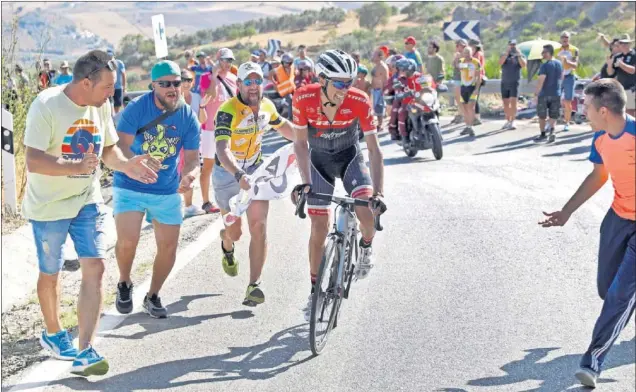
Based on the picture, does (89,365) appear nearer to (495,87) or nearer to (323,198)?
(323,198)

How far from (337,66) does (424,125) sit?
9.99 m

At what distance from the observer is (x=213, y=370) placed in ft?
23.4

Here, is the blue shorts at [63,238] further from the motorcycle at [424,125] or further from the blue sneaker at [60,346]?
the motorcycle at [424,125]

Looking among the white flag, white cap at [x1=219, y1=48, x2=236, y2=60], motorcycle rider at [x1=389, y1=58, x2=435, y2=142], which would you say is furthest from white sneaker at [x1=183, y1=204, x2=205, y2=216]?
motorcycle rider at [x1=389, y1=58, x2=435, y2=142]

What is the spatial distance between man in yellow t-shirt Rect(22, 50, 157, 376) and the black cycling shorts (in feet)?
5.47

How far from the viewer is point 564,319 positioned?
8227mm

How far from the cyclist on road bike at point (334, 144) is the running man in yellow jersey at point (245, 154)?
0.60 meters

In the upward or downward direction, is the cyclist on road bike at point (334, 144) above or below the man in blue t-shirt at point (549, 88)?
above

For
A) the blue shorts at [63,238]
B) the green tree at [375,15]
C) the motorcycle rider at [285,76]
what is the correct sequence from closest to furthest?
the blue shorts at [63,238], the motorcycle rider at [285,76], the green tree at [375,15]

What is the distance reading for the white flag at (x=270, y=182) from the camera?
889 centimetres

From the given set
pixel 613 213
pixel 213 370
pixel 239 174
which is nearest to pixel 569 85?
pixel 239 174

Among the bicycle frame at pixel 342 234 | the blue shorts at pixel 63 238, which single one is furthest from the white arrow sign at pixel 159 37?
the blue shorts at pixel 63 238

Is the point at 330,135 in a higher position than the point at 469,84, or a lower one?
higher

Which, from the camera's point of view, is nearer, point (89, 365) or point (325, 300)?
point (89, 365)
